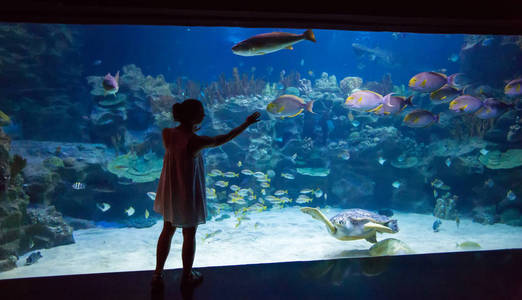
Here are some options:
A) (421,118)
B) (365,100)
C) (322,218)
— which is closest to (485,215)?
(421,118)

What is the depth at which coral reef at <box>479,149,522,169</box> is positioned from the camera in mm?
7789

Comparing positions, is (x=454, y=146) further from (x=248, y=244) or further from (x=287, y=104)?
(x=248, y=244)

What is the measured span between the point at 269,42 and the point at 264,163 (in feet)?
21.7

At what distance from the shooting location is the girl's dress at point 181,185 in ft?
6.57

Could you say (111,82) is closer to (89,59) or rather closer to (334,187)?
(334,187)

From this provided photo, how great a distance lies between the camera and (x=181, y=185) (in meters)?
2.02

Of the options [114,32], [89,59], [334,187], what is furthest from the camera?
[114,32]

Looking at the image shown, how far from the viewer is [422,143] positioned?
9.98 meters

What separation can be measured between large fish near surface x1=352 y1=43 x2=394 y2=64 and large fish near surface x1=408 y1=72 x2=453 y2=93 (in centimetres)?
1718

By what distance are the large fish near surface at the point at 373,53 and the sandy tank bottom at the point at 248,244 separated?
1531 centimetres

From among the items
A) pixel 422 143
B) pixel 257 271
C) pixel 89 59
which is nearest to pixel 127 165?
pixel 257 271

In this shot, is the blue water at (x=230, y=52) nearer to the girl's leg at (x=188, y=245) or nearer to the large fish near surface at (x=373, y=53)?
the large fish near surface at (x=373, y=53)

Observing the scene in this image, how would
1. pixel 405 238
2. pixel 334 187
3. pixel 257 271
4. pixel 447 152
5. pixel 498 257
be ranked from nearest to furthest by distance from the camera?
pixel 257 271
pixel 498 257
pixel 405 238
pixel 447 152
pixel 334 187

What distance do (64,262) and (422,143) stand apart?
36.7 ft
